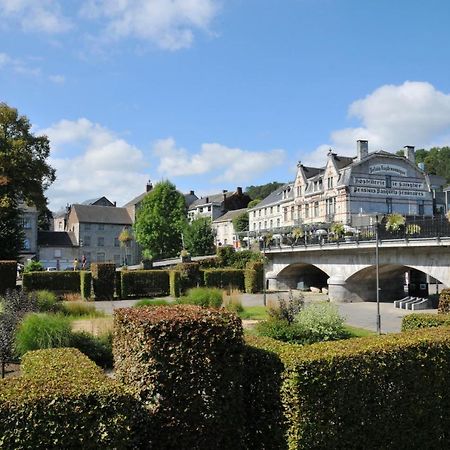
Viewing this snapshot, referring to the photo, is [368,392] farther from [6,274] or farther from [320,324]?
[6,274]

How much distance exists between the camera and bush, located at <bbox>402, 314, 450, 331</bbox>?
1046 centimetres

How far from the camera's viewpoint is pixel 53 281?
3559 centimetres

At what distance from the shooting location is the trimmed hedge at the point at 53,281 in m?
34.4

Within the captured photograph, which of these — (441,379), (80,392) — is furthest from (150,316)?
(441,379)

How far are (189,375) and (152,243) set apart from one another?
60255 mm

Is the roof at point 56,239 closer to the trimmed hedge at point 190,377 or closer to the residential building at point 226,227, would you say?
the residential building at point 226,227

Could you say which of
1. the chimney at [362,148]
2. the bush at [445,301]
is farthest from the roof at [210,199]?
the bush at [445,301]

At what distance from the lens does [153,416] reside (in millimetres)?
5449


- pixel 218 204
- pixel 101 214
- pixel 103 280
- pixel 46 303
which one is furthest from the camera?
pixel 218 204

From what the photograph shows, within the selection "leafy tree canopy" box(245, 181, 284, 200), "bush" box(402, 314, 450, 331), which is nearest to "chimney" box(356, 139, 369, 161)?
"bush" box(402, 314, 450, 331)

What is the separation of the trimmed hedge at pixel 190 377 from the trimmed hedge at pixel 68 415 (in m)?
0.35

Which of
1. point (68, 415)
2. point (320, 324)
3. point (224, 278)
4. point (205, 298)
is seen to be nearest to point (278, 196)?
point (224, 278)

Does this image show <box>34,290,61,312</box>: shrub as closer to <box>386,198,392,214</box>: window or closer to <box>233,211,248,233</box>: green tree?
<box>386,198,392,214</box>: window

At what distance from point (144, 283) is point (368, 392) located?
32.6 m
